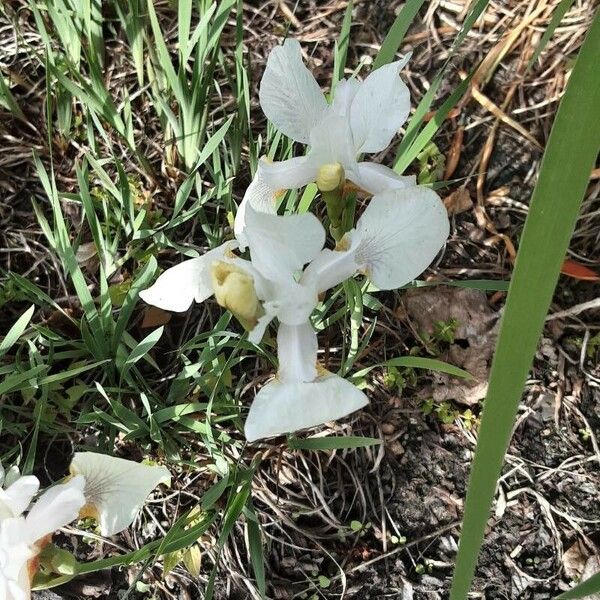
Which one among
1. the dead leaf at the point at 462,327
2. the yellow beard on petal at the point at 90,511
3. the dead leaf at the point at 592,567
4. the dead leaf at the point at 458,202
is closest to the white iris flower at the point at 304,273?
the yellow beard on petal at the point at 90,511

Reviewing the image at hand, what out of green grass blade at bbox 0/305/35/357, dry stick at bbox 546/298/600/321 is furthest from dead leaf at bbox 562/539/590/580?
green grass blade at bbox 0/305/35/357

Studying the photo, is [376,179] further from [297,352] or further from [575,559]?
[575,559]

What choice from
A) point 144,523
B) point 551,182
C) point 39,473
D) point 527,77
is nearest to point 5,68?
point 39,473

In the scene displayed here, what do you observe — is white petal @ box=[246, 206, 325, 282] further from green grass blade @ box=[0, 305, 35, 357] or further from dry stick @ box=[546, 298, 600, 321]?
dry stick @ box=[546, 298, 600, 321]

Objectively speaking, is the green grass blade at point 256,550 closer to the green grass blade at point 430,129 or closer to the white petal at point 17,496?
the white petal at point 17,496

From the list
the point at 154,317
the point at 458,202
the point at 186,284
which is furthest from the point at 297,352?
the point at 458,202
